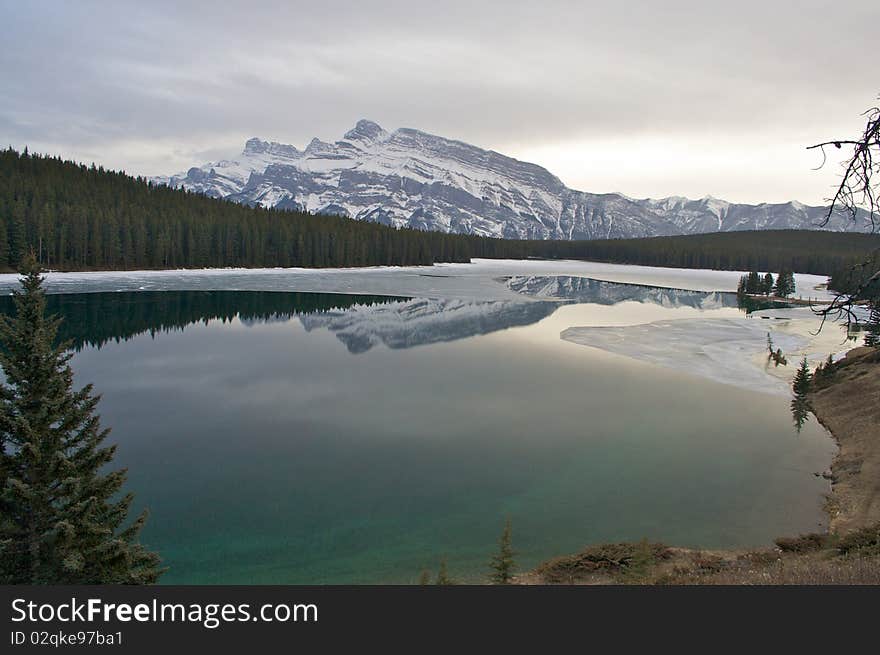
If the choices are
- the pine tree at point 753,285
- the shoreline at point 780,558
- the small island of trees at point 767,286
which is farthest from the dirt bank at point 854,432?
the pine tree at point 753,285

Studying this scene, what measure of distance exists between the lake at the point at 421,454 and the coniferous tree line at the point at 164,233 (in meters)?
57.5

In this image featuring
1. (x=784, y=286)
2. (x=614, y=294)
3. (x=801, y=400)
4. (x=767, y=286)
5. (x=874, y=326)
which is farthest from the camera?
(x=767, y=286)

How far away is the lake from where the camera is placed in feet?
52.5

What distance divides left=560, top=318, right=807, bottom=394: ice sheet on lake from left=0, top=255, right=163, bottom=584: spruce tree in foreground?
112 ft

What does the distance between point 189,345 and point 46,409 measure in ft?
119

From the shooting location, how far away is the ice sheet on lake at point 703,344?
37094mm

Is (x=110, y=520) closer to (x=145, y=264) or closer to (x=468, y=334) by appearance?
(x=468, y=334)

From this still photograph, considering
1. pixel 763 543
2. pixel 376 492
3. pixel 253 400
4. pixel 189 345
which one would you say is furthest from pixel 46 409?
pixel 189 345

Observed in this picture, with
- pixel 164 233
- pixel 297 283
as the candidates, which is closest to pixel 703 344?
pixel 297 283

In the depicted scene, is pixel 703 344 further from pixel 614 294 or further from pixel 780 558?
pixel 614 294

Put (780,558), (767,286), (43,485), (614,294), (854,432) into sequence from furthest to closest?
(767,286) → (614,294) → (854,432) → (780,558) → (43,485)

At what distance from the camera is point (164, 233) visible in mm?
106812

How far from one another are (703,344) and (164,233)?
96211 millimetres

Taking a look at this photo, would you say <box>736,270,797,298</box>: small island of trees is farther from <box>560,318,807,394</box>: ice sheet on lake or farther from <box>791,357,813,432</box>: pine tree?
<box>791,357,813,432</box>: pine tree
